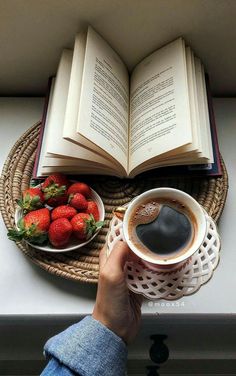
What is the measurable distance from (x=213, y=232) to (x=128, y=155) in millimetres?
243

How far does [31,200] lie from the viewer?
69 centimetres

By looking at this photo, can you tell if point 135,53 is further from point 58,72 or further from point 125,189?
point 125,189

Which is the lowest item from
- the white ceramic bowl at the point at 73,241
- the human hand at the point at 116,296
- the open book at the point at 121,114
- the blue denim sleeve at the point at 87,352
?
the blue denim sleeve at the point at 87,352

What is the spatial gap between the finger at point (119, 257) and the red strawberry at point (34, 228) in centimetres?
19

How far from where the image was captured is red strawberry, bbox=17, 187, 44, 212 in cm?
69

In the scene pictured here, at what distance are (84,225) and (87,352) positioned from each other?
213 mm

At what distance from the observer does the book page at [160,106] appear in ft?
2.22

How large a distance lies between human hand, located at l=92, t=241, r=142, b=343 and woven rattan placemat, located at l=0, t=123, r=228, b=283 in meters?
0.11

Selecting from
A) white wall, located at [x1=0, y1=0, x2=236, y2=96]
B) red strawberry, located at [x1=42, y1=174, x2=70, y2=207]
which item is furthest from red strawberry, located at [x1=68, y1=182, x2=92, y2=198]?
white wall, located at [x1=0, y1=0, x2=236, y2=96]

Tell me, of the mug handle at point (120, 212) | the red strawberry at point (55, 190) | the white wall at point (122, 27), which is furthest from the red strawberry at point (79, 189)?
the white wall at point (122, 27)

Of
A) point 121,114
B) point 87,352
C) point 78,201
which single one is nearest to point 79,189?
point 78,201

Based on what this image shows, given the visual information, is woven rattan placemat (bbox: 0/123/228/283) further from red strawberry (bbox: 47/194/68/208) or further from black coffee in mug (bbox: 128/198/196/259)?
black coffee in mug (bbox: 128/198/196/259)

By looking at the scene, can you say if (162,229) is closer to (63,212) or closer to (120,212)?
(120,212)

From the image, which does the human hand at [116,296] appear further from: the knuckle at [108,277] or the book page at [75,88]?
the book page at [75,88]
